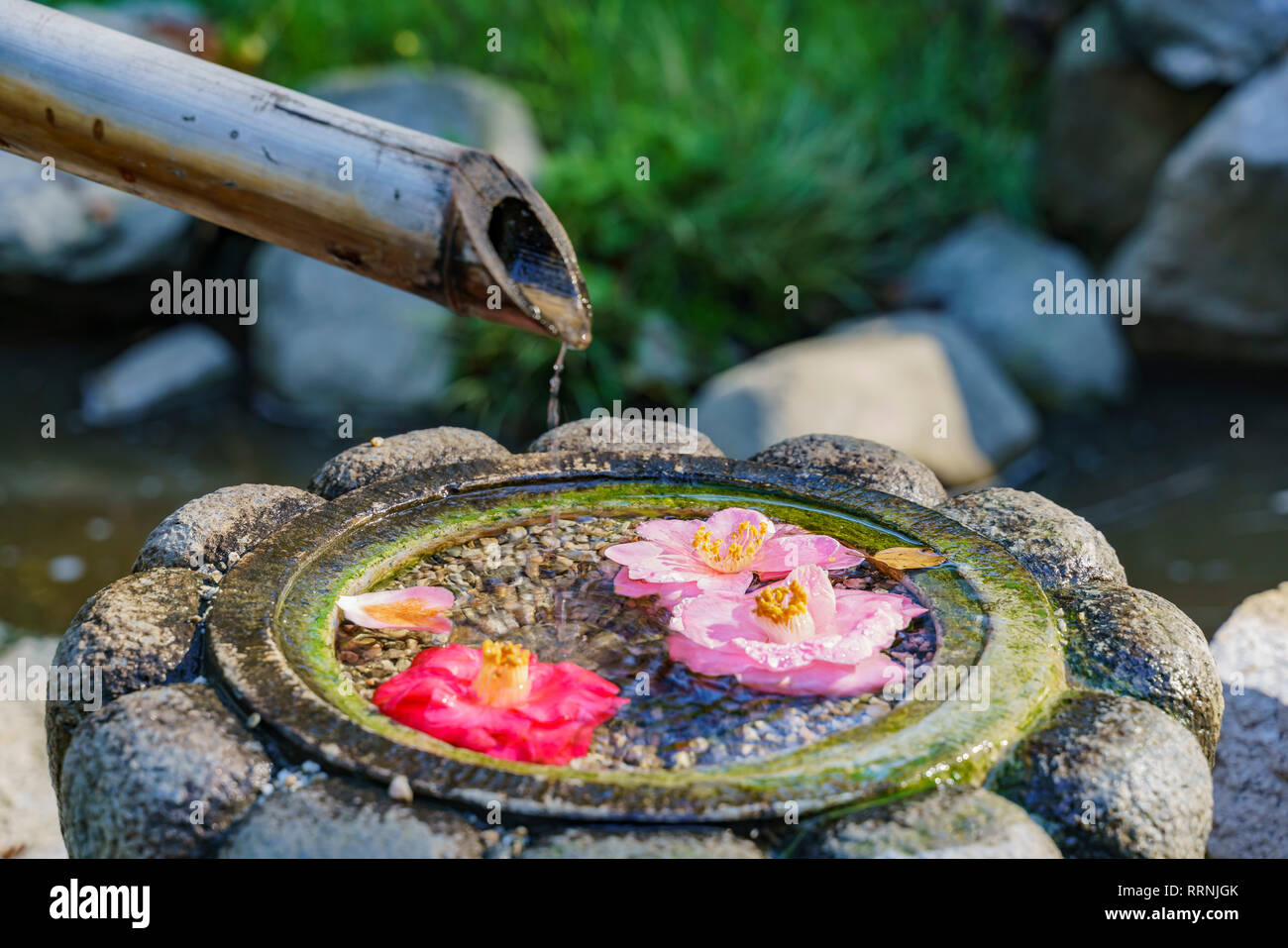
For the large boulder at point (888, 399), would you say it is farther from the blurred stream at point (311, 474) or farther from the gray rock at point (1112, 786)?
the gray rock at point (1112, 786)

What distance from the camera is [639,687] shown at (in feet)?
6.32

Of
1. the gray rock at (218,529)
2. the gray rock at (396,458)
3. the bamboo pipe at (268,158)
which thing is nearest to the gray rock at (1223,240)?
the gray rock at (396,458)

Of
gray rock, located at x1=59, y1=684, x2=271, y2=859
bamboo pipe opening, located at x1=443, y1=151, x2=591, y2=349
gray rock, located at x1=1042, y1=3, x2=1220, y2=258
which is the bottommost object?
gray rock, located at x1=59, y1=684, x2=271, y2=859

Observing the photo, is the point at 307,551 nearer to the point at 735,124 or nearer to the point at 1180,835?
the point at 1180,835

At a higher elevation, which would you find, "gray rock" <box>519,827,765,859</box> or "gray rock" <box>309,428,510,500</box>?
"gray rock" <box>309,428,510,500</box>

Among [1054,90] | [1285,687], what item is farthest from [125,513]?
[1054,90]

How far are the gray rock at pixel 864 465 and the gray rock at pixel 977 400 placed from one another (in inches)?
105

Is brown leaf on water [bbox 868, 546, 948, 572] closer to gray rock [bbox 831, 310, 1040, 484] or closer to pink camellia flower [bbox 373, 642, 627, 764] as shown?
pink camellia flower [bbox 373, 642, 627, 764]

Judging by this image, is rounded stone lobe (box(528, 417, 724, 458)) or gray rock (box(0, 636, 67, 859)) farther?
gray rock (box(0, 636, 67, 859))

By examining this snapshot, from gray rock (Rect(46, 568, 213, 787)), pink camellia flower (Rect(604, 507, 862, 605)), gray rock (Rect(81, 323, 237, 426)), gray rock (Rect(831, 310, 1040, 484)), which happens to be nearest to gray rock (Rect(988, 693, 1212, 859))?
pink camellia flower (Rect(604, 507, 862, 605))

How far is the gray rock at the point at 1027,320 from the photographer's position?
603cm

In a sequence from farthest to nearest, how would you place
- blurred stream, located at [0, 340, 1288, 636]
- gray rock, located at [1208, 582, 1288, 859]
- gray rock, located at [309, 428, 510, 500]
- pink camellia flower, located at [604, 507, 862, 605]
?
blurred stream, located at [0, 340, 1288, 636] → gray rock, located at [1208, 582, 1288, 859] → gray rock, located at [309, 428, 510, 500] → pink camellia flower, located at [604, 507, 862, 605]

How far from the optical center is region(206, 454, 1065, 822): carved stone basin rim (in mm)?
1597
